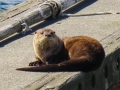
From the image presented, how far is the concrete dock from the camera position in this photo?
5.73 meters

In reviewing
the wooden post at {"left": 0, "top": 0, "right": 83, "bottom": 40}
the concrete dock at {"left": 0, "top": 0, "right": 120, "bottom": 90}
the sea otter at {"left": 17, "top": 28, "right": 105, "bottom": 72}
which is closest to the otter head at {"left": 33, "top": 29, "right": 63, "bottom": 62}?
the sea otter at {"left": 17, "top": 28, "right": 105, "bottom": 72}

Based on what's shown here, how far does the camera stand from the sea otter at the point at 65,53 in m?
5.77

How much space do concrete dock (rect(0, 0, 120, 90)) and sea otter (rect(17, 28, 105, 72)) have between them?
0.11 meters

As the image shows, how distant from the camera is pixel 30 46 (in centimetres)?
715

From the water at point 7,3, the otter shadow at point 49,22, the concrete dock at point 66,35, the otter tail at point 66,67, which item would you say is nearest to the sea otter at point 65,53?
the otter tail at point 66,67

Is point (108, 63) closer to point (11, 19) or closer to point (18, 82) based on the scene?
point (18, 82)

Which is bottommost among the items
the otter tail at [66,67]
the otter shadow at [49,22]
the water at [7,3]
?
the water at [7,3]

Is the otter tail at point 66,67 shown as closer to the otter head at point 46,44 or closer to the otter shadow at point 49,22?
the otter head at point 46,44

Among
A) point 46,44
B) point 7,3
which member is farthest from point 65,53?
point 7,3

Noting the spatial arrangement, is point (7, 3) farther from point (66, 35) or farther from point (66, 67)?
point (66, 67)

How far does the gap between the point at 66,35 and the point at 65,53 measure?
4.91 ft

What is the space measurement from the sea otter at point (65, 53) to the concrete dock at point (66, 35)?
4.2 inches

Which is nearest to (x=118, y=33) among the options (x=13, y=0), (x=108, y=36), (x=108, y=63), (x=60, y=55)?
(x=108, y=36)

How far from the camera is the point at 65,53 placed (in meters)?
6.15
